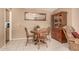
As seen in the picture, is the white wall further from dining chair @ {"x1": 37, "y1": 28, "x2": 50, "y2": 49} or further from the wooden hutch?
dining chair @ {"x1": 37, "y1": 28, "x2": 50, "y2": 49}

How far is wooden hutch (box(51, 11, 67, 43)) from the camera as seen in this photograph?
8.29 ft

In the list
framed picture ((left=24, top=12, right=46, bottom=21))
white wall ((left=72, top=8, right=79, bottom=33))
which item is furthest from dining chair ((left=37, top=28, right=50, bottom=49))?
white wall ((left=72, top=8, right=79, bottom=33))

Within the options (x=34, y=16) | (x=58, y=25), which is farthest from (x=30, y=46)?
(x=58, y=25)

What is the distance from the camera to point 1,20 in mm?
2475

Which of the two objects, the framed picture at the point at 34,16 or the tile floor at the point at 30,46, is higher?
the framed picture at the point at 34,16

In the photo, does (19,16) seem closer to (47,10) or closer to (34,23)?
(34,23)

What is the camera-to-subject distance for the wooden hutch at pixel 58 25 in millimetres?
2527

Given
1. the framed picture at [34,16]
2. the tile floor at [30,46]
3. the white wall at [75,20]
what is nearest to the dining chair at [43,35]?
the tile floor at [30,46]

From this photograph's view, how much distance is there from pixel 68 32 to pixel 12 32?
121 centimetres

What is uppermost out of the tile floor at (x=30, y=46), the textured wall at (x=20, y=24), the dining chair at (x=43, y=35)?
the textured wall at (x=20, y=24)

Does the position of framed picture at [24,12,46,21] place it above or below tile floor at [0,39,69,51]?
above

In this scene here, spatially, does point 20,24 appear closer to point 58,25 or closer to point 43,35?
point 43,35

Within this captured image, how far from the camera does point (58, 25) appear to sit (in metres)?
2.58

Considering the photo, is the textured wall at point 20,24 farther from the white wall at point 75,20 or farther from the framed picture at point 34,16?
the white wall at point 75,20
